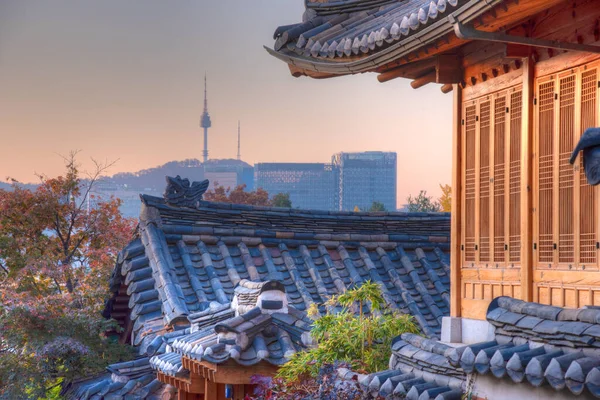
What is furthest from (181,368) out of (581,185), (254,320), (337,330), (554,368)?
(554,368)

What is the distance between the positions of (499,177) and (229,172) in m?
92.9

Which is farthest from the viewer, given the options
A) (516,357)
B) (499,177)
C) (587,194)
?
(499,177)

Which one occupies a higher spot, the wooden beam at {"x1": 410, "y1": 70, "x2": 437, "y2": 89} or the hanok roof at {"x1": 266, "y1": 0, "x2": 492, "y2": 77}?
the hanok roof at {"x1": 266, "y1": 0, "x2": 492, "y2": 77}

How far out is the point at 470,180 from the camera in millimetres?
9102

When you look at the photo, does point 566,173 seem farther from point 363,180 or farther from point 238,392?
point 363,180

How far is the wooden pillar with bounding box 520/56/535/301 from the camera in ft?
26.1

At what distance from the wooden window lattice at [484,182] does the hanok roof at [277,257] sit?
4.61 meters

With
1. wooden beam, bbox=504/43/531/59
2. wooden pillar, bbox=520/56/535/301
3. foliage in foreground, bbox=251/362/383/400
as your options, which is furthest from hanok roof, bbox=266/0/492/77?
foliage in foreground, bbox=251/362/383/400

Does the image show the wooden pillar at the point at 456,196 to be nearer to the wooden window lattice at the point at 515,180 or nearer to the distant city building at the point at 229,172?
the wooden window lattice at the point at 515,180

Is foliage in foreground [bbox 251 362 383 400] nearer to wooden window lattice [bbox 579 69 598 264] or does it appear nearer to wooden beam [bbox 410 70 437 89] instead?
wooden window lattice [bbox 579 69 598 264]

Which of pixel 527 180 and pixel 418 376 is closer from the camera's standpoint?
pixel 418 376

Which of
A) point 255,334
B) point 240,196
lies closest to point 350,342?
point 255,334

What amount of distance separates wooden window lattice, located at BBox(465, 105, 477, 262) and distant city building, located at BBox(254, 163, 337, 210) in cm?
8407

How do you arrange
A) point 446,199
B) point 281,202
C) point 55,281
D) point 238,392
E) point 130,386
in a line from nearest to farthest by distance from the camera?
1. point 238,392
2. point 130,386
3. point 55,281
4. point 446,199
5. point 281,202
